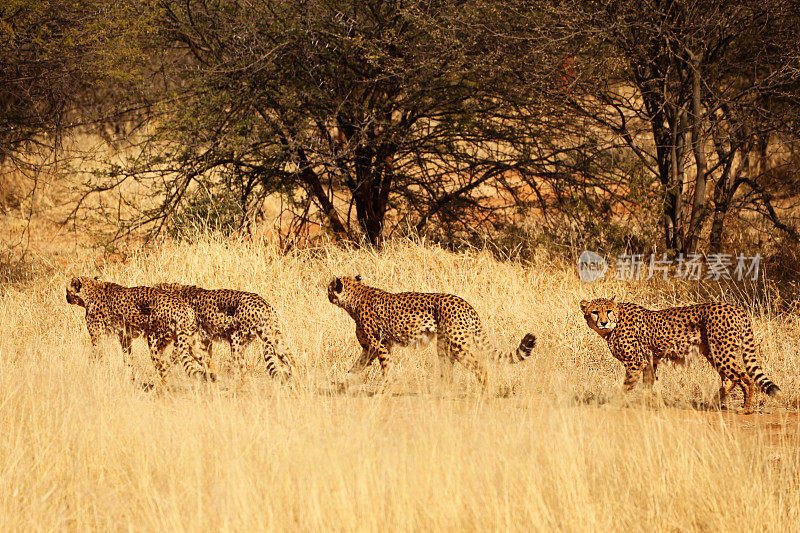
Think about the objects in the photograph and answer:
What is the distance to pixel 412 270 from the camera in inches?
408

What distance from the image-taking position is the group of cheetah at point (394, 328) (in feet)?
20.6

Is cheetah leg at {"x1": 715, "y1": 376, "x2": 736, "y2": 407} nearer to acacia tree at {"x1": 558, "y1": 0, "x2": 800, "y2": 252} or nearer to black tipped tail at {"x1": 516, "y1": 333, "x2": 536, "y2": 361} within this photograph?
black tipped tail at {"x1": 516, "y1": 333, "x2": 536, "y2": 361}

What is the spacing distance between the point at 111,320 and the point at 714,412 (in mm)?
4839

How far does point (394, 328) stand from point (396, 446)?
6.03 feet

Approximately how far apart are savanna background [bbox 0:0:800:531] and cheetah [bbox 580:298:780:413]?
254mm

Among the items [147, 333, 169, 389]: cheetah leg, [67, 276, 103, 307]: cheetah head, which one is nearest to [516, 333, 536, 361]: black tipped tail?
[147, 333, 169, 389]: cheetah leg

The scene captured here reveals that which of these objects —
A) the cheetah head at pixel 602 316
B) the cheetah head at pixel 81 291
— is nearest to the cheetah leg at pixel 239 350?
the cheetah head at pixel 81 291

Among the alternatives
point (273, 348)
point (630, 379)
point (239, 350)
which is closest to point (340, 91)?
point (239, 350)

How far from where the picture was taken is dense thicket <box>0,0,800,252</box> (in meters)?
10.5

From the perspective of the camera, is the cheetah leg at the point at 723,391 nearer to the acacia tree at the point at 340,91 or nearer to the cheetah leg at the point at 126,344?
the cheetah leg at the point at 126,344

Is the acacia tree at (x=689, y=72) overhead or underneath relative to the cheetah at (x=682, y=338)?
overhead

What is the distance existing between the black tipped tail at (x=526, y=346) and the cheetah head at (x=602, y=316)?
1.79 feet

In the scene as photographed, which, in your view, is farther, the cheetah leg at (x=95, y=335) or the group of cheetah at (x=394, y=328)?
the cheetah leg at (x=95, y=335)

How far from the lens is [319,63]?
11953mm
